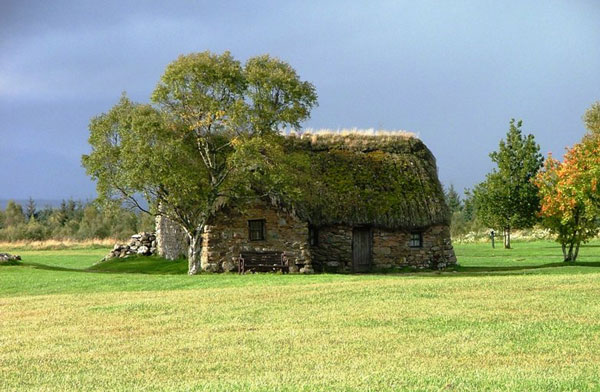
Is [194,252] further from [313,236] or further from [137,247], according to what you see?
[137,247]

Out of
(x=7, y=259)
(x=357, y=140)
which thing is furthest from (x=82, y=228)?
(x=357, y=140)

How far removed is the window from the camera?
119ft

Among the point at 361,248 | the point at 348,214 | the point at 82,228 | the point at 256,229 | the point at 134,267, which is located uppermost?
the point at 82,228

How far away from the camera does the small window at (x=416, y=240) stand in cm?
3847

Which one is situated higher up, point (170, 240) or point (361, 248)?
point (170, 240)

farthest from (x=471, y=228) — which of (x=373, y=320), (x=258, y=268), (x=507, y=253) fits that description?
(x=373, y=320)

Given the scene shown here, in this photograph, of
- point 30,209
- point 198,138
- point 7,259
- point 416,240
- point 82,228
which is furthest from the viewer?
point 30,209

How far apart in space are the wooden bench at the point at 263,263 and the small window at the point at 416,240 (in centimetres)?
666

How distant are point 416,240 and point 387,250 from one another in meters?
1.74

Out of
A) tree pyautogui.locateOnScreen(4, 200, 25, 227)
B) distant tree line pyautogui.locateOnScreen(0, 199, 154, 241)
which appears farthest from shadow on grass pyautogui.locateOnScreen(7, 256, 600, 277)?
tree pyautogui.locateOnScreen(4, 200, 25, 227)

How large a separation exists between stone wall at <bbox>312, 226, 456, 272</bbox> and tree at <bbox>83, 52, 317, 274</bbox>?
14.3 feet

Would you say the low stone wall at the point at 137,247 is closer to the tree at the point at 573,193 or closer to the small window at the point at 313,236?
the small window at the point at 313,236

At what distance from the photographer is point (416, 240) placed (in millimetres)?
38656

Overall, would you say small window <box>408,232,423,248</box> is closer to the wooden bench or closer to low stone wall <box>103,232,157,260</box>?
the wooden bench
